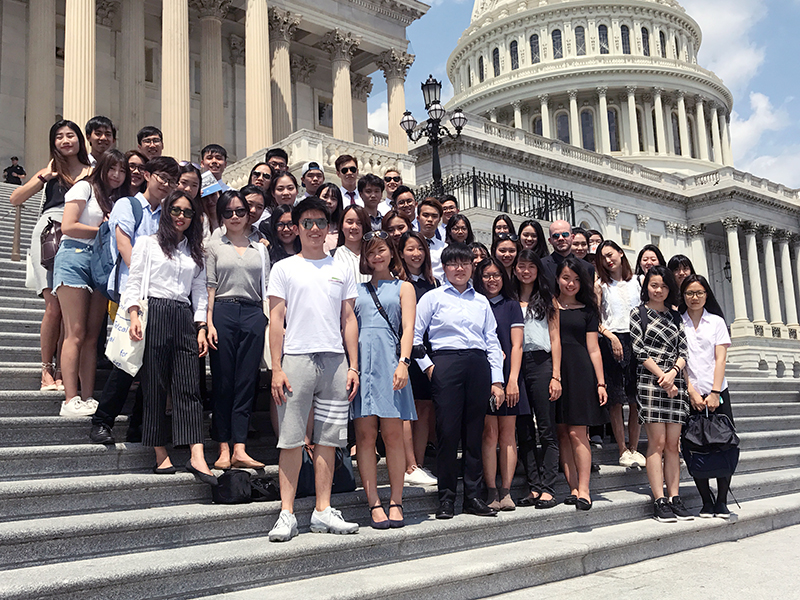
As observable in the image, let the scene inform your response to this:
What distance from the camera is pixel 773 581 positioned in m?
5.11

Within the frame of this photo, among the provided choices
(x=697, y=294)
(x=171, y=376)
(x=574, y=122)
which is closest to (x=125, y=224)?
(x=171, y=376)

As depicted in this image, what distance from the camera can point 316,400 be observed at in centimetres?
518

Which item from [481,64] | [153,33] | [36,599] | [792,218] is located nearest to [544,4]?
[481,64]

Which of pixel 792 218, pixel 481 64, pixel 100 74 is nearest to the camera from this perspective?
pixel 100 74

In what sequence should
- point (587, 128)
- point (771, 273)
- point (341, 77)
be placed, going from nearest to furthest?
point (341, 77) → point (771, 273) → point (587, 128)

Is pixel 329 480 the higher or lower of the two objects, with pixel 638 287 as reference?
lower

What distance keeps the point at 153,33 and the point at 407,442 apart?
85.9 feet

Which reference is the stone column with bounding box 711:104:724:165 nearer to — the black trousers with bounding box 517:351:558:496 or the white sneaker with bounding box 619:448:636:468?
the white sneaker with bounding box 619:448:636:468

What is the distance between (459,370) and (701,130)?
7482cm

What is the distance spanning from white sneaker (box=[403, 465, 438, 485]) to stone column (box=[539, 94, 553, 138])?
66.4m

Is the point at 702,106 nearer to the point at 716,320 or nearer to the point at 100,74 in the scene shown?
the point at 100,74

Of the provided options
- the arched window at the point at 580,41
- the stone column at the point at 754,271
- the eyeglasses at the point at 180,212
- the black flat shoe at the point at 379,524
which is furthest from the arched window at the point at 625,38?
the black flat shoe at the point at 379,524

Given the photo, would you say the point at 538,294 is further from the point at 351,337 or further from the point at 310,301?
the point at 310,301

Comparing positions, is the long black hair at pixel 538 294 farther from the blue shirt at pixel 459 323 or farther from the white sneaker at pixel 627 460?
the white sneaker at pixel 627 460
